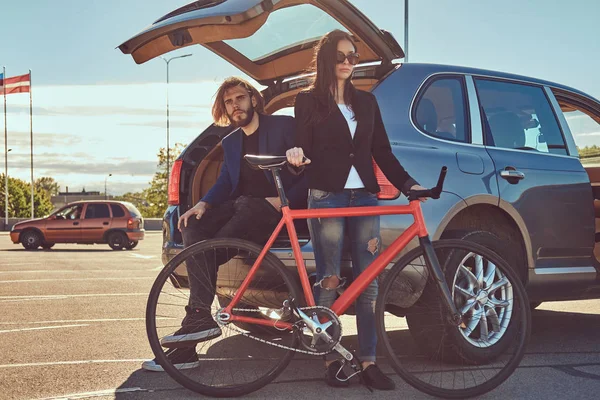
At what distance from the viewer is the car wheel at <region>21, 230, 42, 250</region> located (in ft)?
76.7

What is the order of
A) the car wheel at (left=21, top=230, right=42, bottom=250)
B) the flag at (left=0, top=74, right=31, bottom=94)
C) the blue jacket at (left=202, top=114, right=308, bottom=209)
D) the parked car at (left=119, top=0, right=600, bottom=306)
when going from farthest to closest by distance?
1. the flag at (left=0, top=74, right=31, bottom=94)
2. the car wheel at (left=21, top=230, right=42, bottom=250)
3. the blue jacket at (left=202, top=114, right=308, bottom=209)
4. the parked car at (left=119, top=0, right=600, bottom=306)

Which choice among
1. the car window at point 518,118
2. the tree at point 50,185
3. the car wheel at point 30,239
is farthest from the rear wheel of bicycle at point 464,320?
the tree at point 50,185

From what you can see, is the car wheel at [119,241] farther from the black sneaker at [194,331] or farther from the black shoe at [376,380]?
the black shoe at [376,380]

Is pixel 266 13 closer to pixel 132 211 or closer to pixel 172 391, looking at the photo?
pixel 172 391

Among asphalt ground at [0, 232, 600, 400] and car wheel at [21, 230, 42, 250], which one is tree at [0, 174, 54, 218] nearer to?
car wheel at [21, 230, 42, 250]

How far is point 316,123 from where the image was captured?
13.9ft

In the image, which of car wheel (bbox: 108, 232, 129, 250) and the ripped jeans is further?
car wheel (bbox: 108, 232, 129, 250)

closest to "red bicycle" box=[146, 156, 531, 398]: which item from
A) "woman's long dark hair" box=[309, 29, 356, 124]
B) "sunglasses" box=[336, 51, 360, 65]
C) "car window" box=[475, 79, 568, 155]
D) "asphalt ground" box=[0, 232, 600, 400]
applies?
"asphalt ground" box=[0, 232, 600, 400]

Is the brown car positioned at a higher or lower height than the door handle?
lower

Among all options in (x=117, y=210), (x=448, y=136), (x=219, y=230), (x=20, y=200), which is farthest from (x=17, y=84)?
(x=20, y=200)

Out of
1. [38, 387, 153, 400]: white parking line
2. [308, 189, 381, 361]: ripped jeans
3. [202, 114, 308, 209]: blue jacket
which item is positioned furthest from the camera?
[202, 114, 308, 209]: blue jacket

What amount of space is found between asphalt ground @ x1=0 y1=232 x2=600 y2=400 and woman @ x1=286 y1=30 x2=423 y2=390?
0.46 m

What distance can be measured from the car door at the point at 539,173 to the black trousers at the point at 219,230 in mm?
1513

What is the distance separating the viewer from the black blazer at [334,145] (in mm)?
4238
